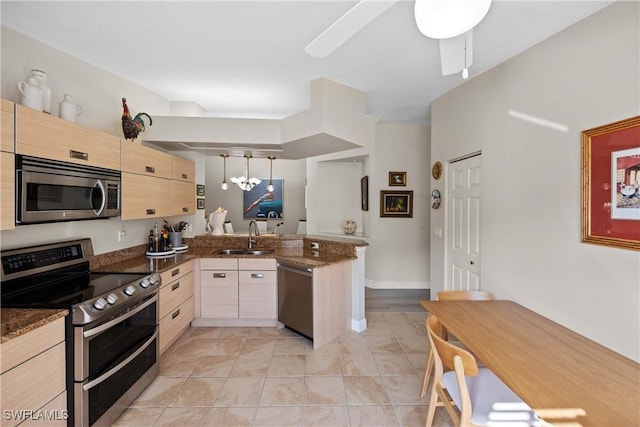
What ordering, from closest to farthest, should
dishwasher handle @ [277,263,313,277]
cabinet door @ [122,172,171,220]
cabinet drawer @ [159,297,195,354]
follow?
cabinet door @ [122,172,171,220]
cabinet drawer @ [159,297,195,354]
dishwasher handle @ [277,263,313,277]

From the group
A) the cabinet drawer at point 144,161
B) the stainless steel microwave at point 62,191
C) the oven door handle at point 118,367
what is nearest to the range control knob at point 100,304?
the oven door handle at point 118,367

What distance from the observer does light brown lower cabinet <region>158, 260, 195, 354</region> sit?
8.56 ft

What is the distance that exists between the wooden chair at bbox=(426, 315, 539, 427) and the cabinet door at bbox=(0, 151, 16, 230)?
235 cm

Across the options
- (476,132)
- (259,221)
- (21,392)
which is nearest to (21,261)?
(21,392)

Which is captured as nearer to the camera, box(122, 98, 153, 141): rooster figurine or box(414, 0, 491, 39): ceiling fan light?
box(414, 0, 491, 39): ceiling fan light

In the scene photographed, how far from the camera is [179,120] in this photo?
3.12m

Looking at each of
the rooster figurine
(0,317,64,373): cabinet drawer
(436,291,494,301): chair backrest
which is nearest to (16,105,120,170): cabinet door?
the rooster figurine

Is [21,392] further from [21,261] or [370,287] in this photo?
[370,287]

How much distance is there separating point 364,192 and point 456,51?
11.9ft

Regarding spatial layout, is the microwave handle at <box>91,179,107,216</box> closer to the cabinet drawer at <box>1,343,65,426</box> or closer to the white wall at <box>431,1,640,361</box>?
the cabinet drawer at <box>1,343,65,426</box>

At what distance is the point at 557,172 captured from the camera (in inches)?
79.7

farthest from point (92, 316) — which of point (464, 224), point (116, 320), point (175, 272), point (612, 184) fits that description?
point (464, 224)

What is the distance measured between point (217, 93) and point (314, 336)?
2.97 m

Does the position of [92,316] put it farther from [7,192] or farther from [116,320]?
[7,192]
